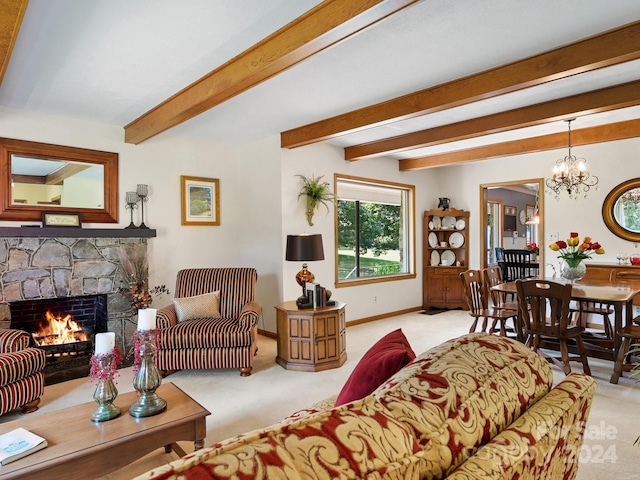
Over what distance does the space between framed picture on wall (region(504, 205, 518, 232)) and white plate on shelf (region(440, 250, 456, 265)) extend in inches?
135

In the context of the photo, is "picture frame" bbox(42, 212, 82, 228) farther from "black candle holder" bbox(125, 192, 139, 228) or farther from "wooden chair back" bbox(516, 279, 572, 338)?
"wooden chair back" bbox(516, 279, 572, 338)

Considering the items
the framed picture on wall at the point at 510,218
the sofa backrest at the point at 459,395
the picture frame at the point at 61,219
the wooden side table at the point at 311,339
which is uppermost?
the framed picture on wall at the point at 510,218

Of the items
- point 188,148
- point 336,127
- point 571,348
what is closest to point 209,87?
point 336,127

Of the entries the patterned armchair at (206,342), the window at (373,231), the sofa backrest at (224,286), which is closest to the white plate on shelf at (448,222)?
the window at (373,231)

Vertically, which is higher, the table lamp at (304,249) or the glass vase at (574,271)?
the table lamp at (304,249)

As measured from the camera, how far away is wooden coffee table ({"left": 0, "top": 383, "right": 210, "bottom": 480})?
5.66 ft

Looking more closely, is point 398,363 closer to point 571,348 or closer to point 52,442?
point 52,442

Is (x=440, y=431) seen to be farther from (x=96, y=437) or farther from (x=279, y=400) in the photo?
(x=279, y=400)

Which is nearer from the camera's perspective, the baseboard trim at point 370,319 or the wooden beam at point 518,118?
the wooden beam at point 518,118

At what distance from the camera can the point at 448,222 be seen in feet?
23.9

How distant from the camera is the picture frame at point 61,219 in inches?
161

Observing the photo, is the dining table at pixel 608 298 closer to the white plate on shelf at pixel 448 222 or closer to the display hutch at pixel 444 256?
the display hutch at pixel 444 256

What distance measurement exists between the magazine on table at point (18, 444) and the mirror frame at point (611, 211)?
662 cm

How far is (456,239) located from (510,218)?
370 cm
